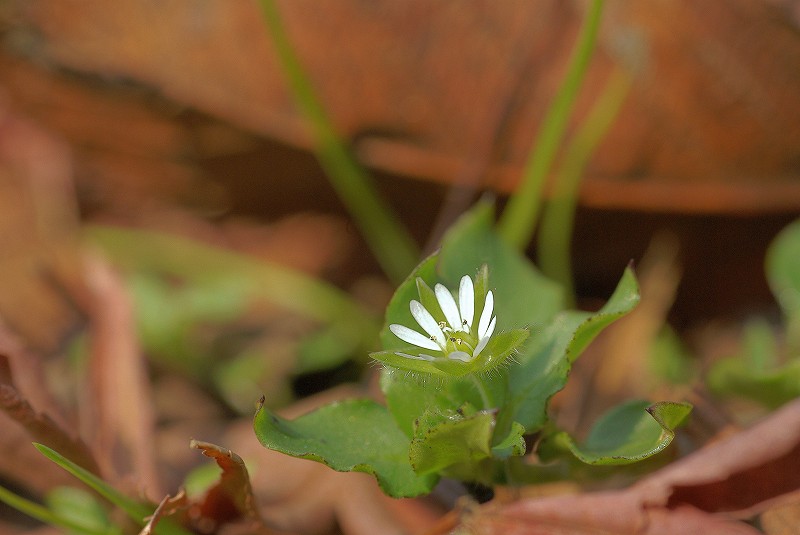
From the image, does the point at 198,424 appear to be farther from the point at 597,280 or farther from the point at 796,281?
the point at 796,281

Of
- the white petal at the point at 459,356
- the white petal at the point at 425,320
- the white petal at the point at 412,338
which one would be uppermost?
the white petal at the point at 425,320

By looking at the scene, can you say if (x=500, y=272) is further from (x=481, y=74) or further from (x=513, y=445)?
(x=481, y=74)

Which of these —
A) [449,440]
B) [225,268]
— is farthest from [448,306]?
[225,268]

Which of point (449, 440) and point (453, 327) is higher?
point (453, 327)

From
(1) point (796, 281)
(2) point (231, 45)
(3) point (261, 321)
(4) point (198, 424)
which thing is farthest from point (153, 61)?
(1) point (796, 281)

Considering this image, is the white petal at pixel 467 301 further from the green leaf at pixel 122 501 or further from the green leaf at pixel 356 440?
the green leaf at pixel 122 501

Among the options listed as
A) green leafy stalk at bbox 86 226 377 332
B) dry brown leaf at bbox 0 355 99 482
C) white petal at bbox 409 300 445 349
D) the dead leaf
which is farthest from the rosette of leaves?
green leafy stalk at bbox 86 226 377 332

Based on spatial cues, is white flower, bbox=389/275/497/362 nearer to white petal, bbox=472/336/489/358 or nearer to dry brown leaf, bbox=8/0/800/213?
white petal, bbox=472/336/489/358

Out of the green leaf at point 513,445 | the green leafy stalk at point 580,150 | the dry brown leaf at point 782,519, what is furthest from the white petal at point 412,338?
the green leafy stalk at point 580,150
